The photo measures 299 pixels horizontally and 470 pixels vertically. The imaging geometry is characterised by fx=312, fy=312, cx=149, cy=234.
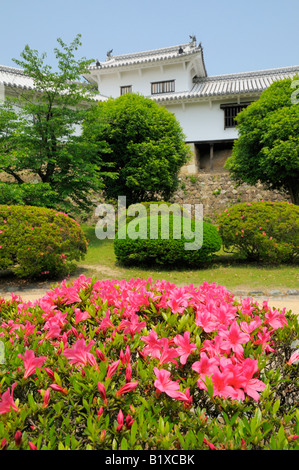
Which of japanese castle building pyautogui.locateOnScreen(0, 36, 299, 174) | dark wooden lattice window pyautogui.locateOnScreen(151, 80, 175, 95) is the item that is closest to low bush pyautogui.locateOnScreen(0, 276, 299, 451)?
japanese castle building pyautogui.locateOnScreen(0, 36, 299, 174)

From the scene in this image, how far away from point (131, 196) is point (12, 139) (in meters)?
6.32

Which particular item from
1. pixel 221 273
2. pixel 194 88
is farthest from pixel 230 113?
pixel 221 273

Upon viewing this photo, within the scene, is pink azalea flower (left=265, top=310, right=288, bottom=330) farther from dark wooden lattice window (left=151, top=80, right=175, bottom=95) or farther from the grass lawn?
dark wooden lattice window (left=151, top=80, right=175, bottom=95)

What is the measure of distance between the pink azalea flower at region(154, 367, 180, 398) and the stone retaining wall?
58.5 ft

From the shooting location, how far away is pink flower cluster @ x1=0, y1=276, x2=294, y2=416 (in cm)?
124

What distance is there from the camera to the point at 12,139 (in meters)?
11.7

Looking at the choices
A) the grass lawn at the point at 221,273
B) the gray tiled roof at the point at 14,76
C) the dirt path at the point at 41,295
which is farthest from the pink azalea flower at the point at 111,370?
the gray tiled roof at the point at 14,76

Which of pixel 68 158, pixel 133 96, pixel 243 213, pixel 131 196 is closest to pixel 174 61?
pixel 133 96

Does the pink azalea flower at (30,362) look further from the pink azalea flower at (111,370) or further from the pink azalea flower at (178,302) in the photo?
the pink azalea flower at (178,302)

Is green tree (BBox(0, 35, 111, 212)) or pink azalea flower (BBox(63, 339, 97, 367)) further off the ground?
green tree (BBox(0, 35, 111, 212))

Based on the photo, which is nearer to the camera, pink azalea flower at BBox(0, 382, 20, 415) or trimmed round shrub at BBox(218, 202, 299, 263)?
pink azalea flower at BBox(0, 382, 20, 415)

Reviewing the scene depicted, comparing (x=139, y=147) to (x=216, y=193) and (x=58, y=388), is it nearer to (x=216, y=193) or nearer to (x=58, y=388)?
(x=216, y=193)

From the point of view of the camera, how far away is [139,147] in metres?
15.1

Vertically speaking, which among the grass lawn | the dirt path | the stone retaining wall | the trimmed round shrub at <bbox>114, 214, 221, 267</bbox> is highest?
the stone retaining wall
